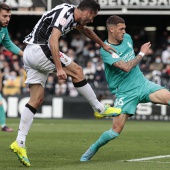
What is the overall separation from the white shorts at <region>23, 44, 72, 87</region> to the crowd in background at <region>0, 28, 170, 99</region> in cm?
1344

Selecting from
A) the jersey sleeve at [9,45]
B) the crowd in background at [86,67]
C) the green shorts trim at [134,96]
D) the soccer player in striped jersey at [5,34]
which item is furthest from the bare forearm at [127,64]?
the crowd in background at [86,67]

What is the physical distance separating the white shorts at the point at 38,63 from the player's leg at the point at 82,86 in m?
0.08

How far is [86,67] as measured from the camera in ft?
86.9

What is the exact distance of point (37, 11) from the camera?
89.7ft

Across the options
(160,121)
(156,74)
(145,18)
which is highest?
(145,18)

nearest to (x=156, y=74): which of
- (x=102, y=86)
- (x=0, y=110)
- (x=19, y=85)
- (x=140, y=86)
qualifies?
(x=102, y=86)

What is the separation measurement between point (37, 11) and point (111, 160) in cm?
1834

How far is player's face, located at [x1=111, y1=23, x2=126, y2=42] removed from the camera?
9875 millimetres

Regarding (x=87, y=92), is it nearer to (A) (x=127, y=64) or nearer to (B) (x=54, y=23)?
(A) (x=127, y=64)

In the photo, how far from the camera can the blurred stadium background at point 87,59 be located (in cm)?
2267

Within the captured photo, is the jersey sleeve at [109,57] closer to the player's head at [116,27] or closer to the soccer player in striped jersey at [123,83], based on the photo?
the soccer player in striped jersey at [123,83]

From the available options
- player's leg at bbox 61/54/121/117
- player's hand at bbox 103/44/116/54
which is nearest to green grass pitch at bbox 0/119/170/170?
player's leg at bbox 61/54/121/117

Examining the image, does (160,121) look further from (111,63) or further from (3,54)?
(111,63)

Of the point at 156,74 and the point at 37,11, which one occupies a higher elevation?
the point at 37,11
